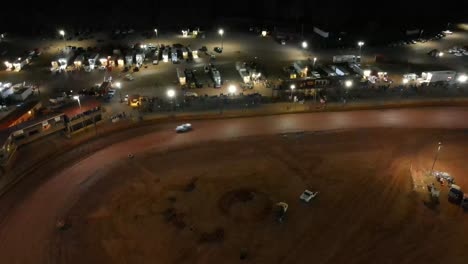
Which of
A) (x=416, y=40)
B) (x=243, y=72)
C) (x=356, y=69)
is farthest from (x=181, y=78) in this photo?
(x=416, y=40)

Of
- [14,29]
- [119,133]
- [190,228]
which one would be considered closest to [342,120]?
[190,228]

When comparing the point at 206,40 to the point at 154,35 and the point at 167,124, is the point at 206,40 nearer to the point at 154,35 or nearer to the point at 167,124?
the point at 154,35

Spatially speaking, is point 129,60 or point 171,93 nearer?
point 171,93

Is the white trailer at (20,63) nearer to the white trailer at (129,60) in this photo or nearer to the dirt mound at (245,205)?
the white trailer at (129,60)

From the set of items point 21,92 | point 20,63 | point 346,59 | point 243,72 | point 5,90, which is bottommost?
point 21,92

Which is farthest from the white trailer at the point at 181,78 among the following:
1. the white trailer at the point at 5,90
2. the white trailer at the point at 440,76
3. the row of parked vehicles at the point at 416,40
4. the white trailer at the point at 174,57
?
the row of parked vehicles at the point at 416,40

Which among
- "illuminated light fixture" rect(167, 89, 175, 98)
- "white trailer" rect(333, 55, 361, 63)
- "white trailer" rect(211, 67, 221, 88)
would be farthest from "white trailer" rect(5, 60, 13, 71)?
"white trailer" rect(333, 55, 361, 63)

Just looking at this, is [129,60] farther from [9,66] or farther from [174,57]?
[9,66]
